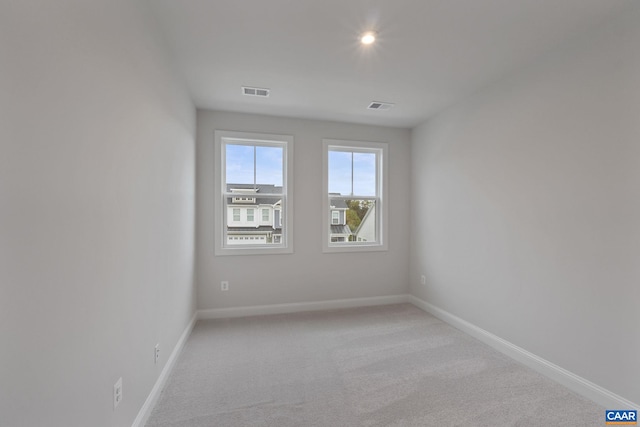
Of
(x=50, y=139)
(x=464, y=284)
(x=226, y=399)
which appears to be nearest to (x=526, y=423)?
(x=464, y=284)

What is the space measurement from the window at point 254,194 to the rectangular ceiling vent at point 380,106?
1.12m

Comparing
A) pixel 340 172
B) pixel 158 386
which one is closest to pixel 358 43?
pixel 340 172

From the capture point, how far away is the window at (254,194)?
144 inches

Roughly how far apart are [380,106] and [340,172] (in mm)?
1056

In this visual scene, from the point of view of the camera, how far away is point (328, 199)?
395 cm

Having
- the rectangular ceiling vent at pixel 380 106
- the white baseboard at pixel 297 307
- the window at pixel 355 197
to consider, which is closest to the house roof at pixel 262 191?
the window at pixel 355 197

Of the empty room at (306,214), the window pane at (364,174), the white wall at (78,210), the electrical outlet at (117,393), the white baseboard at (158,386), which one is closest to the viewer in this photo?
the white wall at (78,210)

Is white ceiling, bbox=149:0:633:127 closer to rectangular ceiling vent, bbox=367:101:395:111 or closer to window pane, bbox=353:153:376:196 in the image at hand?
rectangular ceiling vent, bbox=367:101:395:111

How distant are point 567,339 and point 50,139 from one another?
3265 millimetres

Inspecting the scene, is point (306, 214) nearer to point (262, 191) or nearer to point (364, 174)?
point (262, 191)

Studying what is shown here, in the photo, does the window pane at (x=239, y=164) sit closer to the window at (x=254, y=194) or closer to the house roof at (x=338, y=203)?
the window at (x=254, y=194)

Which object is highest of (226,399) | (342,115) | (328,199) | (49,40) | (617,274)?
(342,115)

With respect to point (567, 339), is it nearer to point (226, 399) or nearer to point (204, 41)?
point (226, 399)

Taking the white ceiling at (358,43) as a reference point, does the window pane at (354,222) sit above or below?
below
